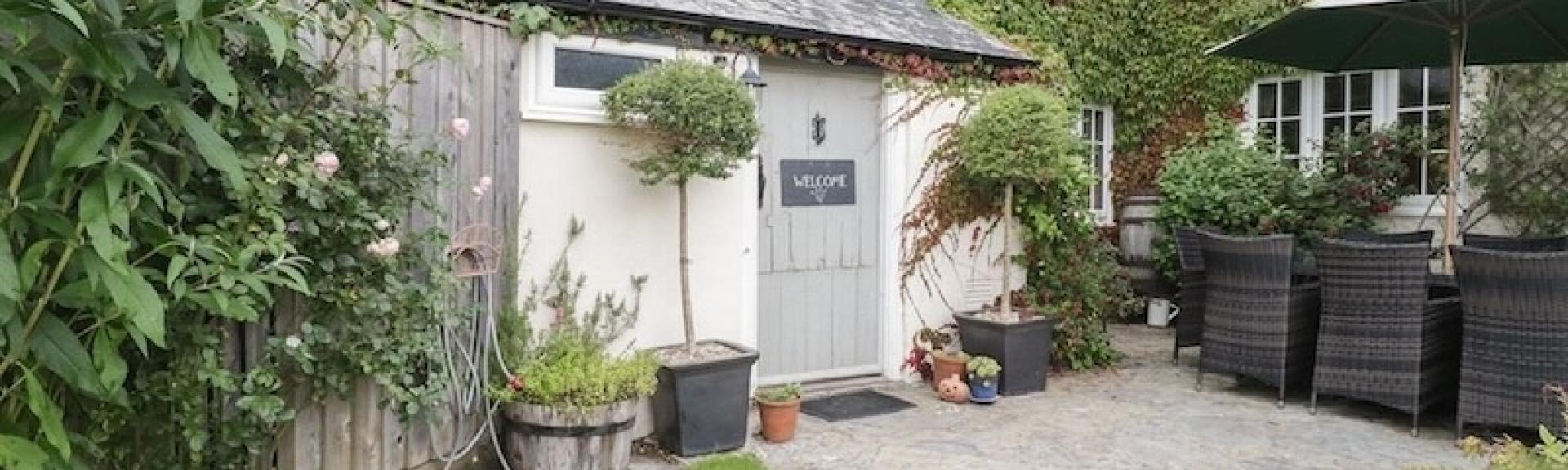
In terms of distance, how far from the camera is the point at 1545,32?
5.49m

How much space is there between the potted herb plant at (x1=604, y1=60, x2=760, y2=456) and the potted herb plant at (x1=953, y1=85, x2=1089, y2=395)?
165 centimetres

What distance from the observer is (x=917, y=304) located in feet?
19.6

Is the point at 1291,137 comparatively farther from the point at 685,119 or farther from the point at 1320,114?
the point at 685,119

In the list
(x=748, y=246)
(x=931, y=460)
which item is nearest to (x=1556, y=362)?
(x=931, y=460)

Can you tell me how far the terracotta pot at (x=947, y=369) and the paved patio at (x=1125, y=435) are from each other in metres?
0.13

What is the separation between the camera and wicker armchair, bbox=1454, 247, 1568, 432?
421 centimetres

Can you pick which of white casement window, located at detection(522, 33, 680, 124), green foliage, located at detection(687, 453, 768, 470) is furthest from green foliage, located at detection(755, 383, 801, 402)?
white casement window, located at detection(522, 33, 680, 124)

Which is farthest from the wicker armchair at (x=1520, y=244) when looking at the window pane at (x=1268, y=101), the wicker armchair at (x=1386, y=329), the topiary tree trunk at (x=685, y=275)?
the topiary tree trunk at (x=685, y=275)

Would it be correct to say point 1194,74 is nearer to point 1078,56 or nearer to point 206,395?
point 1078,56

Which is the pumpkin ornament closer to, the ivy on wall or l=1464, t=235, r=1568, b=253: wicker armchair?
l=1464, t=235, r=1568, b=253: wicker armchair

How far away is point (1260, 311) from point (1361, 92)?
13.3 feet

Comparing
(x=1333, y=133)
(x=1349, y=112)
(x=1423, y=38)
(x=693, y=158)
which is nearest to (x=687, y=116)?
(x=693, y=158)

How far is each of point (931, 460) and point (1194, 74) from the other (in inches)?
232

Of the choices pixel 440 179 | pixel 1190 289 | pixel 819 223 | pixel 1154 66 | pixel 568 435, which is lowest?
pixel 568 435
